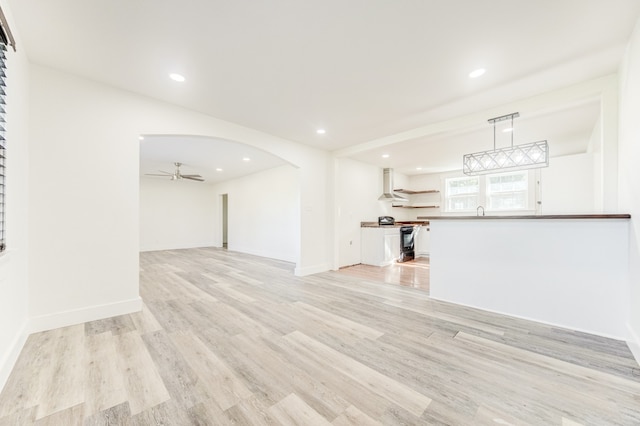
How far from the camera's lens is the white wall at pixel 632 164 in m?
1.99

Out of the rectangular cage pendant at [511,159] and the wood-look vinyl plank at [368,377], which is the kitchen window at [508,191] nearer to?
the rectangular cage pendant at [511,159]

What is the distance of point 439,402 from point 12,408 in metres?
2.51

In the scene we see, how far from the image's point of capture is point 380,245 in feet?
19.4

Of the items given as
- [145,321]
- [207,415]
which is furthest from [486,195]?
[145,321]

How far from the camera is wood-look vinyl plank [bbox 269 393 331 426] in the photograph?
4.45ft

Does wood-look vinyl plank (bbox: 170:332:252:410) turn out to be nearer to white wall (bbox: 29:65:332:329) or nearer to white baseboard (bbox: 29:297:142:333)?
white baseboard (bbox: 29:297:142:333)

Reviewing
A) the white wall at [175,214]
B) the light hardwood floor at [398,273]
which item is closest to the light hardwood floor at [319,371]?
the light hardwood floor at [398,273]

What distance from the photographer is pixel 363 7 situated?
1769mm

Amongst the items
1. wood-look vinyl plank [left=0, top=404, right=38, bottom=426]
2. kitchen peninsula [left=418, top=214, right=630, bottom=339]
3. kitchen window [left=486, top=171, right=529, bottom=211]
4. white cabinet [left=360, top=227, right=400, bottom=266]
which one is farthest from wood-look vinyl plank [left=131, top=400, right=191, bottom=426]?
kitchen window [left=486, top=171, right=529, bottom=211]

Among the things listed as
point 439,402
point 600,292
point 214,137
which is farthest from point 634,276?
point 214,137

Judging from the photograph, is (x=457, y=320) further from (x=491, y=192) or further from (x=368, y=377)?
(x=491, y=192)

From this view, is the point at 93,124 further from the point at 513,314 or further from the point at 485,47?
the point at 513,314

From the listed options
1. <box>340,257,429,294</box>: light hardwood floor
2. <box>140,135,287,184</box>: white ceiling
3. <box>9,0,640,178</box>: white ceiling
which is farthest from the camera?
<box>140,135,287,184</box>: white ceiling

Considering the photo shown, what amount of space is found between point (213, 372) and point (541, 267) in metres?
3.32
